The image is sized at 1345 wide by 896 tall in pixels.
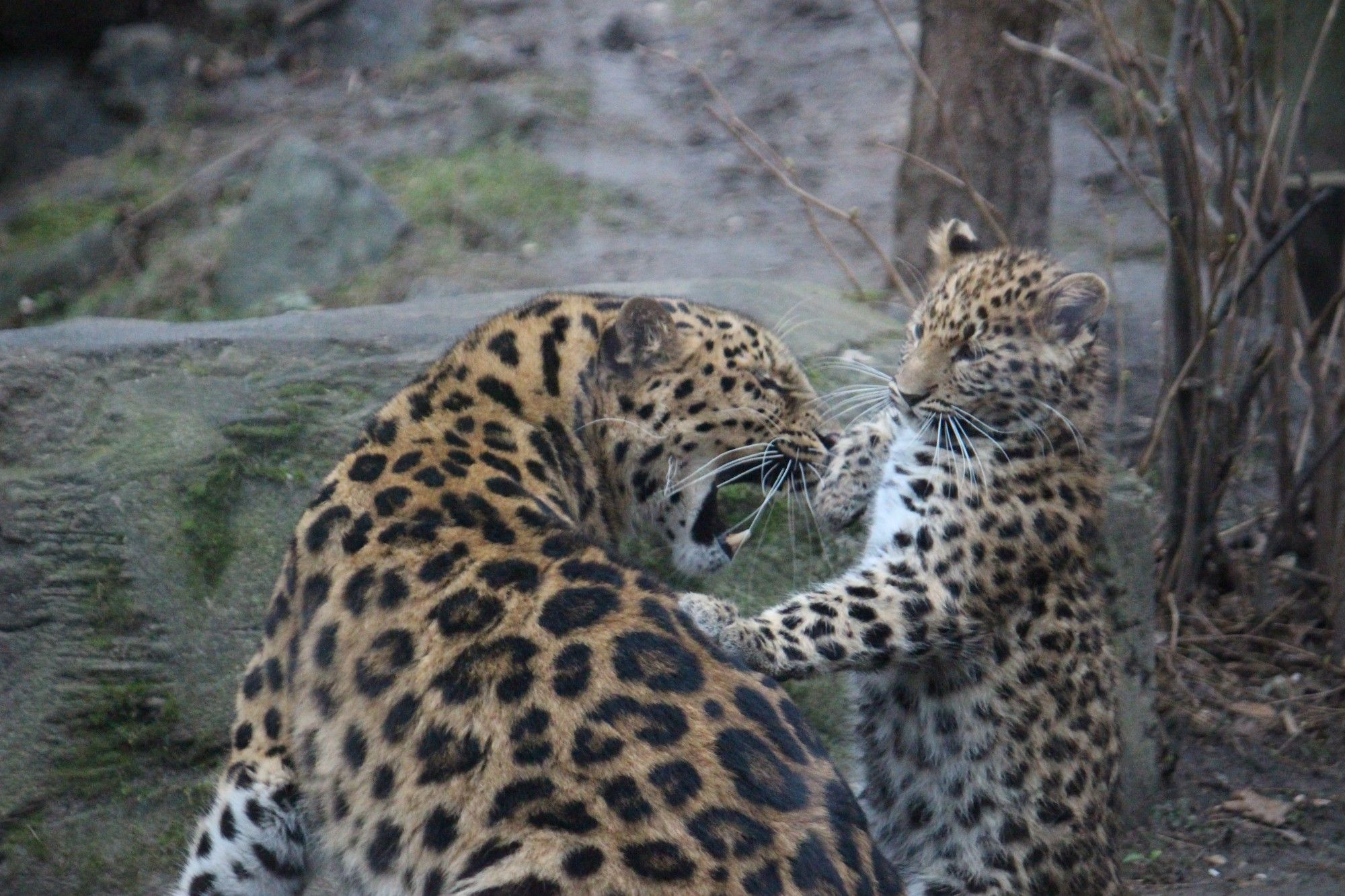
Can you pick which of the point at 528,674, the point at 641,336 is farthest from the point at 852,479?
the point at 528,674

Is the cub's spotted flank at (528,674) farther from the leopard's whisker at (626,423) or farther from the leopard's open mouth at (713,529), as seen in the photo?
the leopard's open mouth at (713,529)

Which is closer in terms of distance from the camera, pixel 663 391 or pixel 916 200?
pixel 663 391

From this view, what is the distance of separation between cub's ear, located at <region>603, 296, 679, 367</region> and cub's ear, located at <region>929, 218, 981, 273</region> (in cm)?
160

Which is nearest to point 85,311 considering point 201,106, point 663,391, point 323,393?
point 201,106

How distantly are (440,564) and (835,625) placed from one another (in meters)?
1.47

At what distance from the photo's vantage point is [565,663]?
12.5 ft

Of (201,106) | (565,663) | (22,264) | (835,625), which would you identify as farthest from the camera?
(201,106)

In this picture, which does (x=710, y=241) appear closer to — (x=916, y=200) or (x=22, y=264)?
(x=916, y=200)

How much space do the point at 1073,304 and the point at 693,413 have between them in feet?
4.94

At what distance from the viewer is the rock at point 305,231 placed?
12148mm

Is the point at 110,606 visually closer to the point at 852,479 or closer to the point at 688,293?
the point at 852,479

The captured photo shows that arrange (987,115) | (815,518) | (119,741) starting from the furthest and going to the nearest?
(987,115) < (815,518) < (119,741)

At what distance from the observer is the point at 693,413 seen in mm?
4961

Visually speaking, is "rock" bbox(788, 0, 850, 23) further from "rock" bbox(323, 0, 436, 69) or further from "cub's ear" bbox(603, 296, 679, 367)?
"cub's ear" bbox(603, 296, 679, 367)
